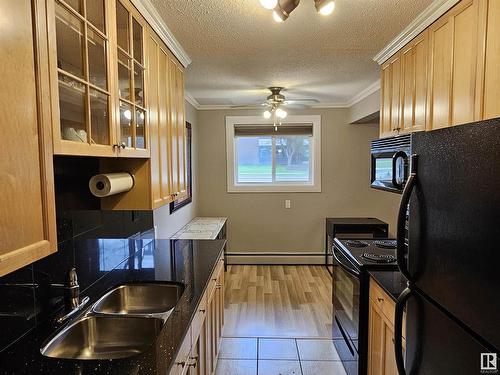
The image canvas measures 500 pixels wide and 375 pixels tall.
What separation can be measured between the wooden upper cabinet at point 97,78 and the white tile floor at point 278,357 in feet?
6.16

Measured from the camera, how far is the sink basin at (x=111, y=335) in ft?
4.68

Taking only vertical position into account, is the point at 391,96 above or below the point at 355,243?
above

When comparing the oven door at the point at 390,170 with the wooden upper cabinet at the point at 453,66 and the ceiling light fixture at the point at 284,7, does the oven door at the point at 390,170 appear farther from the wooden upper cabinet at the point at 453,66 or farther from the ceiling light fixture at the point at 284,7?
the ceiling light fixture at the point at 284,7

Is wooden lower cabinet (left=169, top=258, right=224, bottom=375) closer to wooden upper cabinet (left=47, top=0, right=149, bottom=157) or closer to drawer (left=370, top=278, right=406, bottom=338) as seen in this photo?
wooden upper cabinet (left=47, top=0, right=149, bottom=157)

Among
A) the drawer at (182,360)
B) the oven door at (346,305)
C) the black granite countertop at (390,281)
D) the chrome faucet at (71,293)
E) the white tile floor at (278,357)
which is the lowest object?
the white tile floor at (278,357)

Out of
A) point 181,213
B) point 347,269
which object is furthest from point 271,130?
point 347,269

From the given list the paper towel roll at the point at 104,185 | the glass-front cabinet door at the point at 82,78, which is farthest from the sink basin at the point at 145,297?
the glass-front cabinet door at the point at 82,78

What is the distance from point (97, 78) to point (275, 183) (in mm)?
3956

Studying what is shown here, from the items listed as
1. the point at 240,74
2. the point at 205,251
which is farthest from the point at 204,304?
the point at 240,74

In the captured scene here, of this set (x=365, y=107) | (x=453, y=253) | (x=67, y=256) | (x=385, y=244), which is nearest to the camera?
(x=453, y=253)

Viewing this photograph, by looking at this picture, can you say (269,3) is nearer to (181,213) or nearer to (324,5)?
(324,5)

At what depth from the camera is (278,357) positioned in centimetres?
270

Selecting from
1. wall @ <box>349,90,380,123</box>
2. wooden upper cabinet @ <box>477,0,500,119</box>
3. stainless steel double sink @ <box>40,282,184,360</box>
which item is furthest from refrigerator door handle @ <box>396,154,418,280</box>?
wall @ <box>349,90,380,123</box>

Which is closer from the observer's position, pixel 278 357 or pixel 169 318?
pixel 169 318
